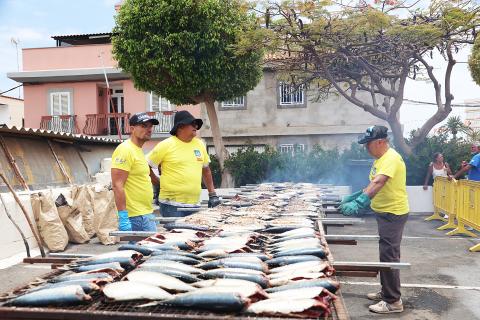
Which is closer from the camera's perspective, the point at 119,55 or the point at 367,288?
the point at 367,288

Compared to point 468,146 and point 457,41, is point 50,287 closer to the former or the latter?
point 457,41

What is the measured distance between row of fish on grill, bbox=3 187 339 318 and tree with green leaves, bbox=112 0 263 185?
1069 centimetres

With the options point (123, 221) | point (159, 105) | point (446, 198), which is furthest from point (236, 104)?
point (123, 221)

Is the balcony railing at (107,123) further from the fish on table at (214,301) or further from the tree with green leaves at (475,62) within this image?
the fish on table at (214,301)

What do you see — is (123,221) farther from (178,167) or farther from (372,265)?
(372,265)

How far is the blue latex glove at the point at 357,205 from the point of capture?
4691 mm

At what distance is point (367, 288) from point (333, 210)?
4.08 feet

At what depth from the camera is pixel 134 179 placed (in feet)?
15.5


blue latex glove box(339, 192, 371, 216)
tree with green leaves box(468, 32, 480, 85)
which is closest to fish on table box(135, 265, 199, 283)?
blue latex glove box(339, 192, 371, 216)

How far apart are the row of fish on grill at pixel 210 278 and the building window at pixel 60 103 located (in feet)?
69.8

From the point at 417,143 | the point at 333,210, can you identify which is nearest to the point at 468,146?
the point at 417,143

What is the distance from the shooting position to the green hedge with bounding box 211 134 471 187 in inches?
530

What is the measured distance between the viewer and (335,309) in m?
2.15

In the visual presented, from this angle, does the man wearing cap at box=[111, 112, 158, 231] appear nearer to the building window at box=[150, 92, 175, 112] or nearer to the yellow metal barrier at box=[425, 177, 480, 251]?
the yellow metal barrier at box=[425, 177, 480, 251]
